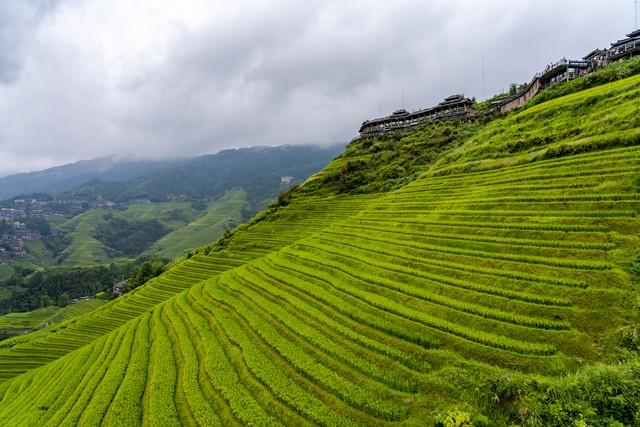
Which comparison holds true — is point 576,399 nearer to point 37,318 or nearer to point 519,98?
point 519,98

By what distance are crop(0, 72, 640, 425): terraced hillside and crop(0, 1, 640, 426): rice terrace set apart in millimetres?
99

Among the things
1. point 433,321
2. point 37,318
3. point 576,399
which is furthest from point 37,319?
point 576,399

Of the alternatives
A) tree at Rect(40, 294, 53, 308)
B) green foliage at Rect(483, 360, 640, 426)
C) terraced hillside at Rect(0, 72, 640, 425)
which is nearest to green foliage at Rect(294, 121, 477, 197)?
terraced hillside at Rect(0, 72, 640, 425)

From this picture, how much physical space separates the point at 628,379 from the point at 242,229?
63262 millimetres

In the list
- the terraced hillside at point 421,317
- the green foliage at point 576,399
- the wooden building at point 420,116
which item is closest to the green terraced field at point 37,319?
the terraced hillside at point 421,317

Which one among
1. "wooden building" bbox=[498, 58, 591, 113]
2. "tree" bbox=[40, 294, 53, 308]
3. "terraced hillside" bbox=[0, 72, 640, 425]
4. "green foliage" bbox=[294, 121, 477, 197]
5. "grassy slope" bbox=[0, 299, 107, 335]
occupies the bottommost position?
"tree" bbox=[40, 294, 53, 308]

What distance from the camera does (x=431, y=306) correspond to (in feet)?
63.2

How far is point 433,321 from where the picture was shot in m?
17.7

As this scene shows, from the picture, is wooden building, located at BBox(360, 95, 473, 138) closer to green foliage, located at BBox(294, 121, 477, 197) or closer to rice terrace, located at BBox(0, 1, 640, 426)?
green foliage, located at BBox(294, 121, 477, 197)

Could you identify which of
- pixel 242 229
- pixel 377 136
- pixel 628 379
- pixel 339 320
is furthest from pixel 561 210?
pixel 377 136

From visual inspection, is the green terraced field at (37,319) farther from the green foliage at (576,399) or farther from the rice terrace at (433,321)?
the green foliage at (576,399)

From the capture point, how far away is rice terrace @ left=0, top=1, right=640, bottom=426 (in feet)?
42.8

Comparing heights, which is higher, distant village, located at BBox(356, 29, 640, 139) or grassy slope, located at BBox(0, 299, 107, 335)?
distant village, located at BBox(356, 29, 640, 139)

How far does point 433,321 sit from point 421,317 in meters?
0.77
